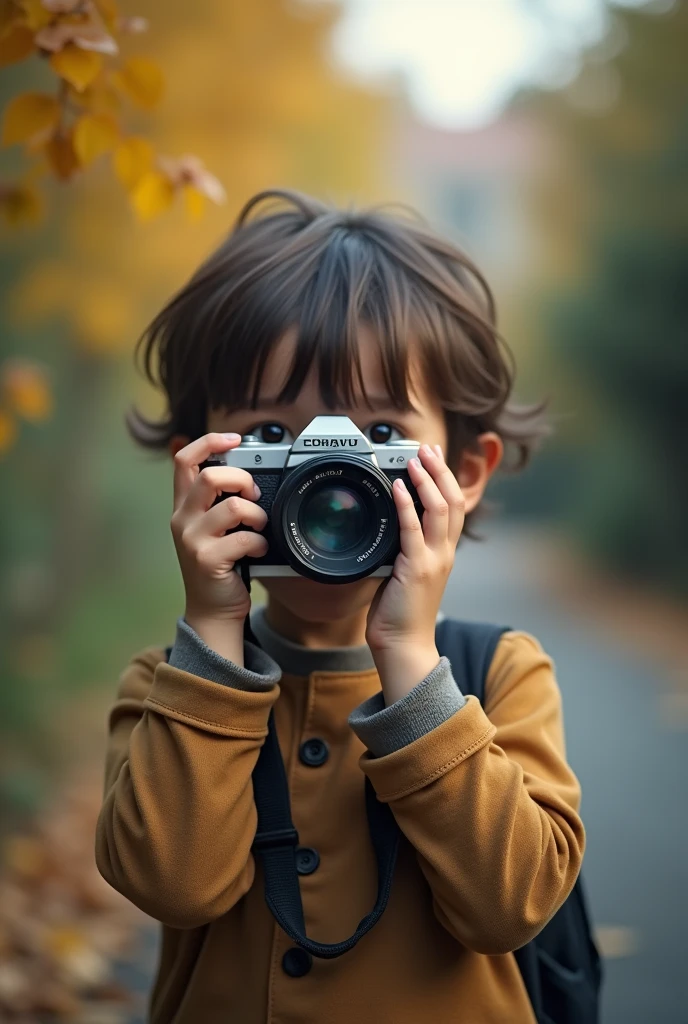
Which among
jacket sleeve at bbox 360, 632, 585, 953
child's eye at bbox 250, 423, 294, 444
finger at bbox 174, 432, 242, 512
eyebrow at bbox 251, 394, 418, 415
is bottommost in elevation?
jacket sleeve at bbox 360, 632, 585, 953

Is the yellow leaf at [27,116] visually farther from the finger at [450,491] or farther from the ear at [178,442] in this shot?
the finger at [450,491]

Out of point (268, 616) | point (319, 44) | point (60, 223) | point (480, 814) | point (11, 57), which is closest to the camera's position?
point (480, 814)

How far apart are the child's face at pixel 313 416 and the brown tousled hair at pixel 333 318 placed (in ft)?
0.05

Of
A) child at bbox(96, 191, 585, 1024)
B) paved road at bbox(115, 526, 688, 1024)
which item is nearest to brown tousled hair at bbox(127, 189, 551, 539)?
child at bbox(96, 191, 585, 1024)

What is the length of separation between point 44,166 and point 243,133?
2782 millimetres

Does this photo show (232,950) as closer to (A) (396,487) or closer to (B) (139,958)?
(A) (396,487)

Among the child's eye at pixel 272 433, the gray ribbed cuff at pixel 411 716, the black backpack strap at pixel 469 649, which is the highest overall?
the child's eye at pixel 272 433

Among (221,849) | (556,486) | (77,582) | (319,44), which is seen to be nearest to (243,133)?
(319,44)

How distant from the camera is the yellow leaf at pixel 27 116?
183 centimetres

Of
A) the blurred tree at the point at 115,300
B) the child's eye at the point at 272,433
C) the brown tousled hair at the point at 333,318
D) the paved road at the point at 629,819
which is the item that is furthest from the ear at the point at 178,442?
the blurred tree at the point at 115,300

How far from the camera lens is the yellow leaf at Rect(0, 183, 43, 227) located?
217 cm

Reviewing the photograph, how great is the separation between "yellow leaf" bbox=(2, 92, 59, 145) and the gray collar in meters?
0.94

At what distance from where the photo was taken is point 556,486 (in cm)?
1623

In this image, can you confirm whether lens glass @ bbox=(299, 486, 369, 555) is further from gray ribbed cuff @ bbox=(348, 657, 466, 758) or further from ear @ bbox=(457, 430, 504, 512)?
ear @ bbox=(457, 430, 504, 512)
